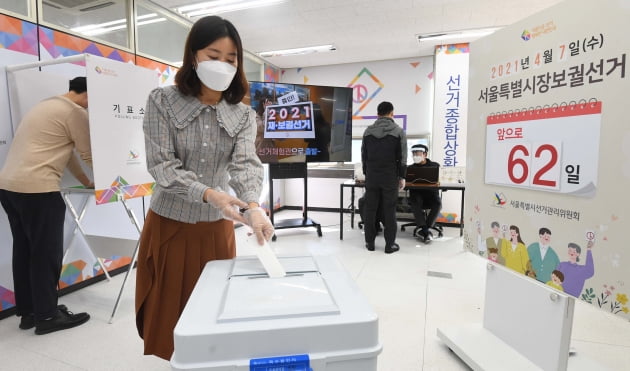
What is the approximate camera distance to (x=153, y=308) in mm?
1150

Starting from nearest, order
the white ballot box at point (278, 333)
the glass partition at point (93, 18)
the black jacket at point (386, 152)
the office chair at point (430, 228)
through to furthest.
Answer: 1. the white ballot box at point (278, 333)
2. the glass partition at point (93, 18)
3. the black jacket at point (386, 152)
4. the office chair at point (430, 228)

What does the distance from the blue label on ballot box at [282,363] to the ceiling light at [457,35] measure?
455 centimetres

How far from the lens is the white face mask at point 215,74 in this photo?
3.40 feet

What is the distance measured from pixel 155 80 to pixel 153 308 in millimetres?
1870

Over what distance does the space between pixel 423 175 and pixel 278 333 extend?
3.94 meters

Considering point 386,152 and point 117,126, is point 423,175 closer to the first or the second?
point 386,152

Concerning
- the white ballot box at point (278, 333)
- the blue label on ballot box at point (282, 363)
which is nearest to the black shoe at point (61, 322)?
the white ballot box at point (278, 333)

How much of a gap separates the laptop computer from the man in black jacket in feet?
1.68

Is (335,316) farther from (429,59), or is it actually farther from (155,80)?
(429,59)

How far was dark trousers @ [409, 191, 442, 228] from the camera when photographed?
429cm

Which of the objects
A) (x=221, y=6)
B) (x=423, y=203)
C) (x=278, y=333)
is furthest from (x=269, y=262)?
(x=423, y=203)

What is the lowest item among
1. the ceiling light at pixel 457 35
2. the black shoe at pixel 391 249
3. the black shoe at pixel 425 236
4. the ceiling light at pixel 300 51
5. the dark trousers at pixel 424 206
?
the black shoe at pixel 391 249

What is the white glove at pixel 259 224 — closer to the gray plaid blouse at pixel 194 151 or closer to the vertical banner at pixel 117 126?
the gray plaid blouse at pixel 194 151

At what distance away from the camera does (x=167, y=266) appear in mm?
1143
